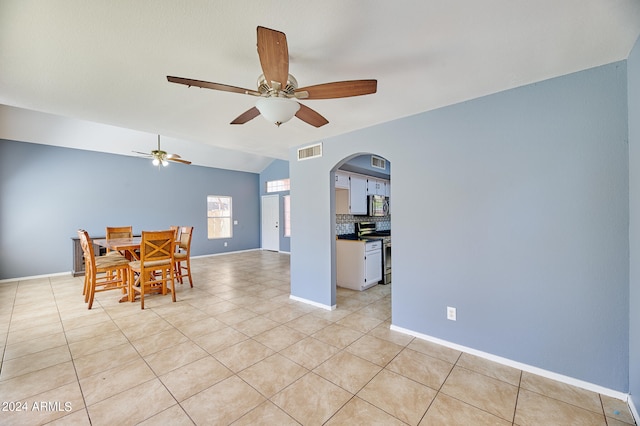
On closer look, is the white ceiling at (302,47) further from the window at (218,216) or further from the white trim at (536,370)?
the window at (218,216)

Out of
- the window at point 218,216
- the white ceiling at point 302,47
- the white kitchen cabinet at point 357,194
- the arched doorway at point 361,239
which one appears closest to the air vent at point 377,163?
the arched doorway at point 361,239

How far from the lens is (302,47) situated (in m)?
1.63

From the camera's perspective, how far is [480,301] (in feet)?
7.68

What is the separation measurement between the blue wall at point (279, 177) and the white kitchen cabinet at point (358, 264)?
13.6 ft

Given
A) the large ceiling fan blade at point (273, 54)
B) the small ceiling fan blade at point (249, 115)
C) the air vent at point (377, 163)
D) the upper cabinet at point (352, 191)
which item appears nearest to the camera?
the large ceiling fan blade at point (273, 54)

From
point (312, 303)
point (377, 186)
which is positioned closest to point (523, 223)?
point (312, 303)

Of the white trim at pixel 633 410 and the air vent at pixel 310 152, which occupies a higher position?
the air vent at pixel 310 152

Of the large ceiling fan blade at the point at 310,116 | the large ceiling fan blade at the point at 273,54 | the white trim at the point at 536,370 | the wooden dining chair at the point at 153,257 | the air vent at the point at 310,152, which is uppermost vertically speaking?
the air vent at the point at 310,152

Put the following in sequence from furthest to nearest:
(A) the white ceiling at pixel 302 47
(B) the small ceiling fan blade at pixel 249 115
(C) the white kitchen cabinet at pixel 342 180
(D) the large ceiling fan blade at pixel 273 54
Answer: (C) the white kitchen cabinet at pixel 342 180 < (B) the small ceiling fan blade at pixel 249 115 < (A) the white ceiling at pixel 302 47 < (D) the large ceiling fan blade at pixel 273 54

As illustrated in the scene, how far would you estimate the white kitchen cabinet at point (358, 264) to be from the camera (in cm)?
426

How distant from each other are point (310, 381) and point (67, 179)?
6.95 metres

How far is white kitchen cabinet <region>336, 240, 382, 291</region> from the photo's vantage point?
426cm

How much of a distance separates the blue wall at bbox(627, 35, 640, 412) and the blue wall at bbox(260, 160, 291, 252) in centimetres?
742

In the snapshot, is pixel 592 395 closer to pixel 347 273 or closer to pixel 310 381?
pixel 310 381
